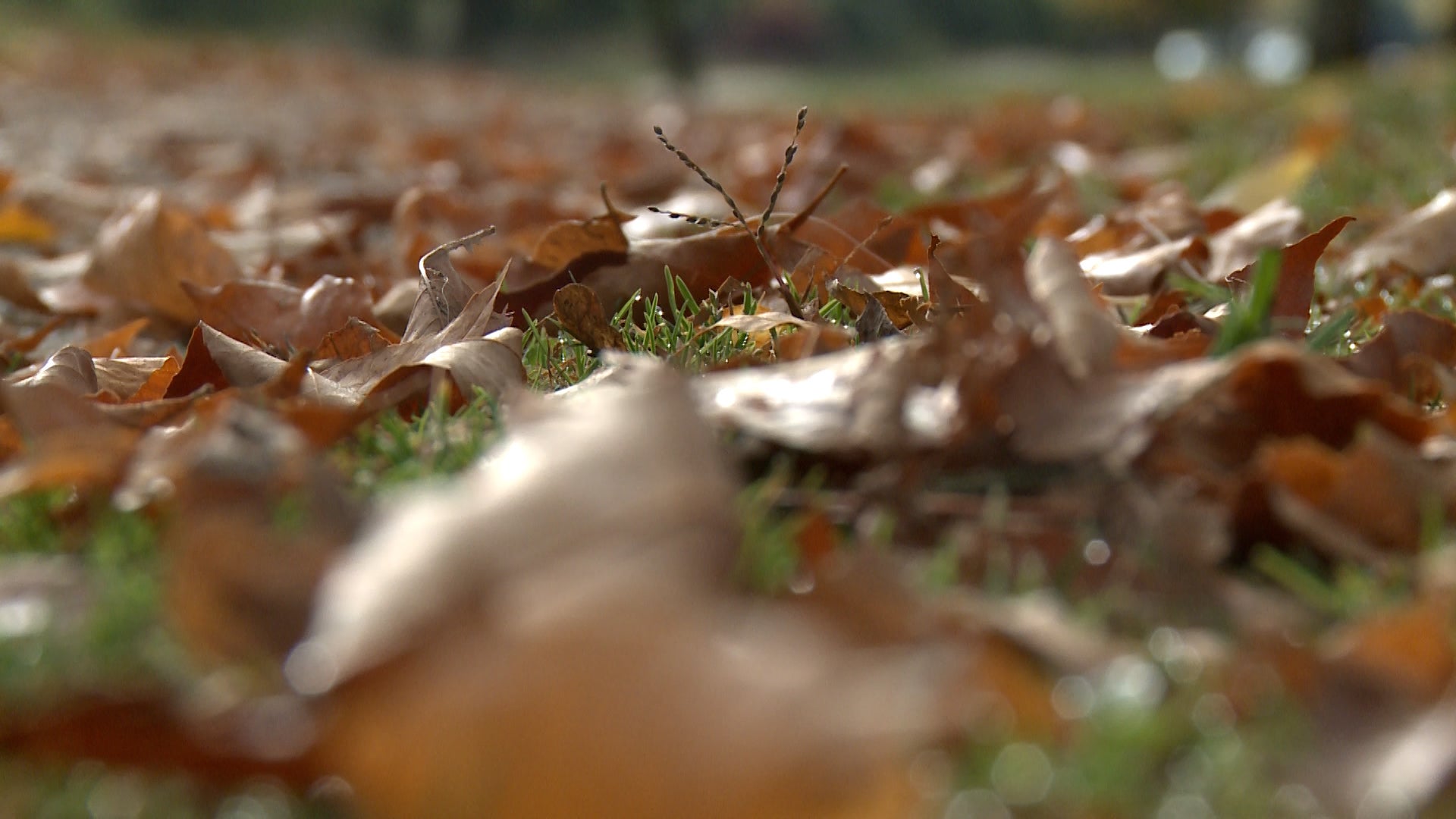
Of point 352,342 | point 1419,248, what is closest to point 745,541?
point 352,342

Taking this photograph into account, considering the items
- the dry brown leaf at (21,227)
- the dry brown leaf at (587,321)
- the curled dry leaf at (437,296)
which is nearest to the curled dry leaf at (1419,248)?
the dry brown leaf at (587,321)

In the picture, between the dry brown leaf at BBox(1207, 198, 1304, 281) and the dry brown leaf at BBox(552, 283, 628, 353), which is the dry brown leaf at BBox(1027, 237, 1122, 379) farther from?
the dry brown leaf at BBox(1207, 198, 1304, 281)

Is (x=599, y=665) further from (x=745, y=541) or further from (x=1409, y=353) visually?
(x=1409, y=353)

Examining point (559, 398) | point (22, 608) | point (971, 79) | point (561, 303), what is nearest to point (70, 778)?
point (22, 608)

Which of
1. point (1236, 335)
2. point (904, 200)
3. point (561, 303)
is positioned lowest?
point (904, 200)

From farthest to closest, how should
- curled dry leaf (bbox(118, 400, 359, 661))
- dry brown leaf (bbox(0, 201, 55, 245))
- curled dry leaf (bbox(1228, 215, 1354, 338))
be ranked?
1. dry brown leaf (bbox(0, 201, 55, 245))
2. curled dry leaf (bbox(1228, 215, 1354, 338))
3. curled dry leaf (bbox(118, 400, 359, 661))

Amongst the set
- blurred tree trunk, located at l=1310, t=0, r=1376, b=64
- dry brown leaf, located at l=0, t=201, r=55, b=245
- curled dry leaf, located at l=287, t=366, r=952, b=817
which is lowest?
blurred tree trunk, located at l=1310, t=0, r=1376, b=64

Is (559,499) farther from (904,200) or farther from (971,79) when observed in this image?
(971,79)

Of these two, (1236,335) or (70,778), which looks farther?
(1236,335)

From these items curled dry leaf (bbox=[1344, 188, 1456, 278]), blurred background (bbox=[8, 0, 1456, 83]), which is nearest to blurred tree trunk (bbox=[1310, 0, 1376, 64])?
blurred background (bbox=[8, 0, 1456, 83])
